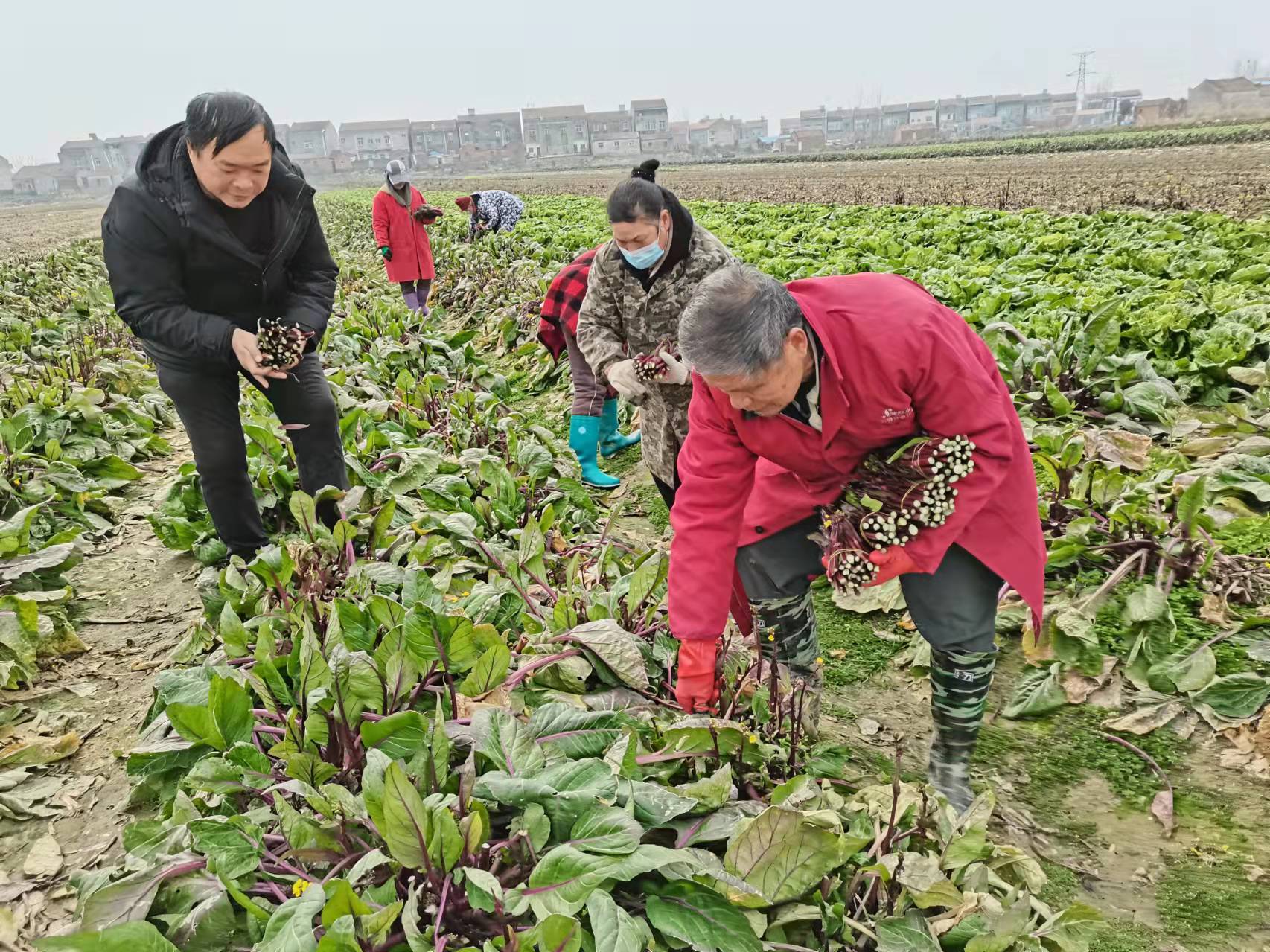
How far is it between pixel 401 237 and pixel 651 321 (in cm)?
536

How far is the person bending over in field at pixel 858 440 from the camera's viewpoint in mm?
1948

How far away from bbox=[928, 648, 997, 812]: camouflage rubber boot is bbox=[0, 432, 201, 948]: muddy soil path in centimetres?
221

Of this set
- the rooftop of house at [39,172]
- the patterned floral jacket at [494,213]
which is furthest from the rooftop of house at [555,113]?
the patterned floral jacket at [494,213]

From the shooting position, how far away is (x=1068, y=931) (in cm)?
181

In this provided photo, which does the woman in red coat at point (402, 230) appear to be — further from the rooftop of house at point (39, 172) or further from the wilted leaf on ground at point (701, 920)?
the rooftop of house at point (39, 172)

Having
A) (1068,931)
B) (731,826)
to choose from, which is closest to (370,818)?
(731,826)

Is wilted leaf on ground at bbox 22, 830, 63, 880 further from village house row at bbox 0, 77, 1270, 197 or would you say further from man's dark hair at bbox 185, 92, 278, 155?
village house row at bbox 0, 77, 1270, 197

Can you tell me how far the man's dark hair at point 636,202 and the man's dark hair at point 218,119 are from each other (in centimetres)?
129

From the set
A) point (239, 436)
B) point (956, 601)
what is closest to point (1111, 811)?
point (956, 601)

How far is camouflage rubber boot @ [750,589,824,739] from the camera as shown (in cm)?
275

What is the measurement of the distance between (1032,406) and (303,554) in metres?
3.78

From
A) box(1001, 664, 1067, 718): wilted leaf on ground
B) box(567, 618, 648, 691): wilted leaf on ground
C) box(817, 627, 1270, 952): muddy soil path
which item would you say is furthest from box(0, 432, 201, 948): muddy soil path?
box(1001, 664, 1067, 718): wilted leaf on ground

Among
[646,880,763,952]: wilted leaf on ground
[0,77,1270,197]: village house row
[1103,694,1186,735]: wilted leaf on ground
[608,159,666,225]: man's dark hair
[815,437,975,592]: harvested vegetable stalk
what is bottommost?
[1103,694,1186,735]: wilted leaf on ground

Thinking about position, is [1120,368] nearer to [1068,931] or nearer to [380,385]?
[1068,931]
